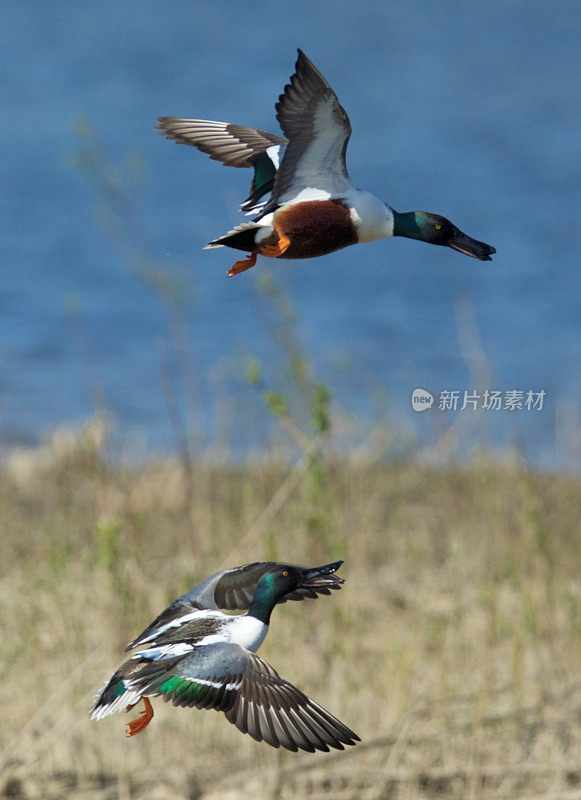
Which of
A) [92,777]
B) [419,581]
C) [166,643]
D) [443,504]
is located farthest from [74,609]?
[166,643]

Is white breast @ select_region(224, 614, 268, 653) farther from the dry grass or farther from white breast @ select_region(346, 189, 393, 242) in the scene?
the dry grass

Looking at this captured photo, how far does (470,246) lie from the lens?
0.59 meters

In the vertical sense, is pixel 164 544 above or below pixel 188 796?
above

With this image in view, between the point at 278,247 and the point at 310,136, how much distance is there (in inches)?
5.4

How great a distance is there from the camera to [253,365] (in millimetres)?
1404

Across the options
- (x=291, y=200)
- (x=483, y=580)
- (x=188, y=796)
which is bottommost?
(x=188, y=796)


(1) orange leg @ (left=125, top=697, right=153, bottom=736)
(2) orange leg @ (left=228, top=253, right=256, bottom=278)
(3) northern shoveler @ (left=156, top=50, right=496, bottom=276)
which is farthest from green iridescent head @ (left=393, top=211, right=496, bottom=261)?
(1) orange leg @ (left=125, top=697, right=153, bottom=736)

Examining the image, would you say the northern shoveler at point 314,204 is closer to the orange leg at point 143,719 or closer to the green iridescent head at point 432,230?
the green iridescent head at point 432,230

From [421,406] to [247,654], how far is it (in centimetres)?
20

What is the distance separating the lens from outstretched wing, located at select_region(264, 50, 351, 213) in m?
0.62

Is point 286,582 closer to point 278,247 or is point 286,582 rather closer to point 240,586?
point 240,586

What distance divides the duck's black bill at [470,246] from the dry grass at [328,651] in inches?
36.9

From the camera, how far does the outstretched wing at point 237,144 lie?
72 cm

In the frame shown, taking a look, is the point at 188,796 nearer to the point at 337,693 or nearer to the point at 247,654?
the point at 337,693
